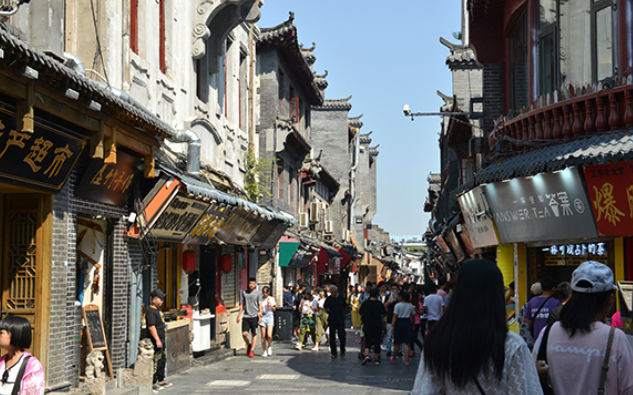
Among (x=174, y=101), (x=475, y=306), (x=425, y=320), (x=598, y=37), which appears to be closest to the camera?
(x=475, y=306)

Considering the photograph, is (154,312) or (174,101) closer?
(154,312)

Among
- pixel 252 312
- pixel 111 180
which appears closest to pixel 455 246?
pixel 252 312

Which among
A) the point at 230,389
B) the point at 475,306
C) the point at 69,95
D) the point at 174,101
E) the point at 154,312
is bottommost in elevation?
the point at 230,389

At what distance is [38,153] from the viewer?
9.84 meters

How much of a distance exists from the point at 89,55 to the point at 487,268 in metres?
10.1

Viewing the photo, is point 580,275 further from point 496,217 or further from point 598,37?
point 496,217

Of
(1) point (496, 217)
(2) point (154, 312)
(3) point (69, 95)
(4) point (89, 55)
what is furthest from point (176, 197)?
(1) point (496, 217)

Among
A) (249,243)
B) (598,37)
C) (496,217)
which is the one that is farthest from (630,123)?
(249,243)

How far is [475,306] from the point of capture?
12.2ft

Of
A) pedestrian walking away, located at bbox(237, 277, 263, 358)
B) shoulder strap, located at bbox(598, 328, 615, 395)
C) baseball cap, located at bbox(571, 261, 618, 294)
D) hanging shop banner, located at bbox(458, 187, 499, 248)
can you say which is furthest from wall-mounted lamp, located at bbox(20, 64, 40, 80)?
pedestrian walking away, located at bbox(237, 277, 263, 358)

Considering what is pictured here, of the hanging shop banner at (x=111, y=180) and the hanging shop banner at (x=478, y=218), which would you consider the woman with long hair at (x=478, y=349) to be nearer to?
the hanging shop banner at (x=111, y=180)

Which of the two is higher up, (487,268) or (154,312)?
(487,268)

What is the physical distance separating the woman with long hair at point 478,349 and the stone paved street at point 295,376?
9.20 m

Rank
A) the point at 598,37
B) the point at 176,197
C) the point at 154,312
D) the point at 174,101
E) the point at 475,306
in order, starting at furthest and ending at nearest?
the point at 174,101 → the point at 176,197 → the point at 154,312 → the point at 598,37 → the point at 475,306
